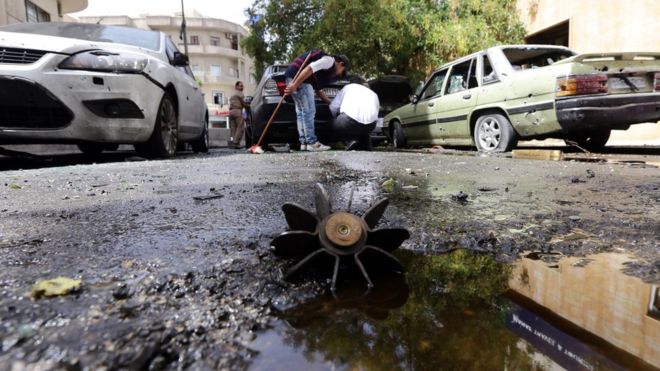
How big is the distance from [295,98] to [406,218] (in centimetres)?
471

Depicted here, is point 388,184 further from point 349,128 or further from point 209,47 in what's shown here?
point 209,47

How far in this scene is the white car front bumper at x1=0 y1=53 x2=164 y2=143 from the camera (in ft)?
12.4

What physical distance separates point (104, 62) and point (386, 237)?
3.89 meters

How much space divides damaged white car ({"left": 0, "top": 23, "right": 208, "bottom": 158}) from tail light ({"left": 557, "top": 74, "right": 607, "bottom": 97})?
181 inches

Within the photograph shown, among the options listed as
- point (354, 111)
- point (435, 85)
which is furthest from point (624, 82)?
point (354, 111)

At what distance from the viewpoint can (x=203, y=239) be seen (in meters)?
1.51

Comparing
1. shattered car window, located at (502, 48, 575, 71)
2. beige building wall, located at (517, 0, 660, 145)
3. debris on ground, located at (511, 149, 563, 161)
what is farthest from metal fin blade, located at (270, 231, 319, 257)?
beige building wall, located at (517, 0, 660, 145)

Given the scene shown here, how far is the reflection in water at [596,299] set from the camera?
0.85 metres

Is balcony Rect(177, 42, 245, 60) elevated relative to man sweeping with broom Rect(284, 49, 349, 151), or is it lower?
elevated

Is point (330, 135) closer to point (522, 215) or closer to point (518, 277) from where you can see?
point (522, 215)

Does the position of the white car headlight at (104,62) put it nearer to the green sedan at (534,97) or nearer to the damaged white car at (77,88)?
the damaged white car at (77,88)

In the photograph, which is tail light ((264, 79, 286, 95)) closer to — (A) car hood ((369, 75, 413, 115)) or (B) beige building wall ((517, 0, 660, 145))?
(A) car hood ((369, 75, 413, 115))

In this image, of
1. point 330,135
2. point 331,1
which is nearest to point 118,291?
point 330,135

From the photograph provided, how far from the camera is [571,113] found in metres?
4.84
